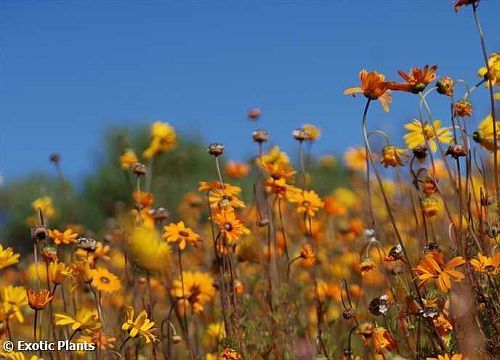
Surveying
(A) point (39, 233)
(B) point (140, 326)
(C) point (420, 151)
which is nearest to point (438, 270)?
(C) point (420, 151)

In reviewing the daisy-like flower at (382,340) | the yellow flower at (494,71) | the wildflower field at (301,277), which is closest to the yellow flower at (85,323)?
the wildflower field at (301,277)

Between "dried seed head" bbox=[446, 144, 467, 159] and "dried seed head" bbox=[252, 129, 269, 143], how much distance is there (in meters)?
0.87

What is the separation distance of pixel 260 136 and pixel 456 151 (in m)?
0.90

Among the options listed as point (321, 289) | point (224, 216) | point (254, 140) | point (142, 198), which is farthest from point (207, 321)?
point (224, 216)

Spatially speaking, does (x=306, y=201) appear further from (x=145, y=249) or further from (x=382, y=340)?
(x=382, y=340)

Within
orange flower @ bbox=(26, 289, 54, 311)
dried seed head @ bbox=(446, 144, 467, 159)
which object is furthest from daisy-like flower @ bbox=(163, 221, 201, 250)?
dried seed head @ bbox=(446, 144, 467, 159)

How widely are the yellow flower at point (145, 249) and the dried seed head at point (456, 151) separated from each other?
93cm

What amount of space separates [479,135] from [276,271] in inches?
45.1

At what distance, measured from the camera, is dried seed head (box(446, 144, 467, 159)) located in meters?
1.65

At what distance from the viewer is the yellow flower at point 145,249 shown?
2.19 metres

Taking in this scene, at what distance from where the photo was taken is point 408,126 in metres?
1.91

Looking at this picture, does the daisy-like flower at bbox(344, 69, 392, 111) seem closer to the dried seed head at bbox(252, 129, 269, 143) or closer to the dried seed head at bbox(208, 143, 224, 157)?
the dried seed head at bbox(208, 143, 224, 157)

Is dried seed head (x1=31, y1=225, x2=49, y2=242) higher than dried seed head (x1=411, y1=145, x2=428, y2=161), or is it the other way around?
dried seed head (x1=411, y1=145, x2=428, y2=161)

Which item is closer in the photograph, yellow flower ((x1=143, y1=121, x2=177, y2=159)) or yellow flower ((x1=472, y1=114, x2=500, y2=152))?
yellow flower ((x1=472, y1=114, x2=500, y2=152))
